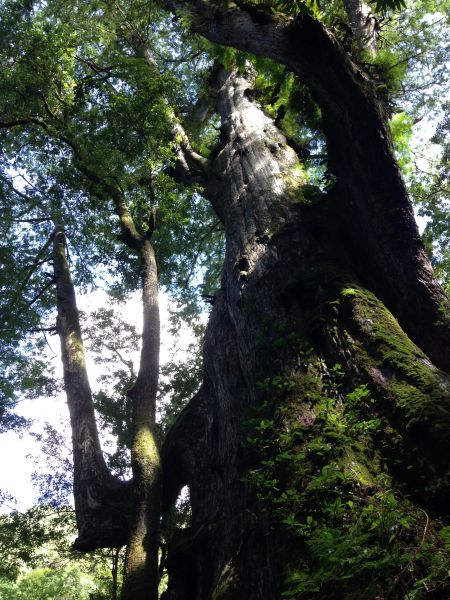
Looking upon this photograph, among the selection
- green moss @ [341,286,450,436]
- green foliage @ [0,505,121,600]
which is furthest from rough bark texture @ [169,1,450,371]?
green foliage @ [0,505,121,600]

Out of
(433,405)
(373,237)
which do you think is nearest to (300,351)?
(433,405)

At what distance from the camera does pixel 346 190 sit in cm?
521

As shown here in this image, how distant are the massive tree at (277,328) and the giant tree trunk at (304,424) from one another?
0.6 inches

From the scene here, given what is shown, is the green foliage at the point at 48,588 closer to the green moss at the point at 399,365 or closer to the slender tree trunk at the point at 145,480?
the slender tree trunk at the point at 145,480

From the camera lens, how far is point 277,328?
4.15m

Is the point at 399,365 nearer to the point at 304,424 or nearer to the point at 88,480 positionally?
the point at 304,424

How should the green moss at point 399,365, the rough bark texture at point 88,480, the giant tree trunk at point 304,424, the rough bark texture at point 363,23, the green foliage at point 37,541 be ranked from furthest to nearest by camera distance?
the green foliage at point 37,541, the rough bark texture at point 363,23, the rough bark texture at point 88,480, the green moss at point 399,365, the giant tree trunk at point 304,424

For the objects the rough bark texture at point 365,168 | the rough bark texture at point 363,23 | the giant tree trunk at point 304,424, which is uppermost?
the rough bark texture at point 363,23

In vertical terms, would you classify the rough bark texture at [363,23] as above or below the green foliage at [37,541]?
above

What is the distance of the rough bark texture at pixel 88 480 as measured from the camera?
16.9ft

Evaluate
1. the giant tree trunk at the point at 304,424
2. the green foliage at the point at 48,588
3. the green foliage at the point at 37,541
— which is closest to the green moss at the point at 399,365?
the giant tree trunk at the point at 304,424

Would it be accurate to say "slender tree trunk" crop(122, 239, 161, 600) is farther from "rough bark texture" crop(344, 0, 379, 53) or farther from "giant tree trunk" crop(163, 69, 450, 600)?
"rough bark texture" crop(344, 0, 379, 53)

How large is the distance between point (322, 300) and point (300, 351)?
0.57 m

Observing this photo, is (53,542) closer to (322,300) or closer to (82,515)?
(82,515)
